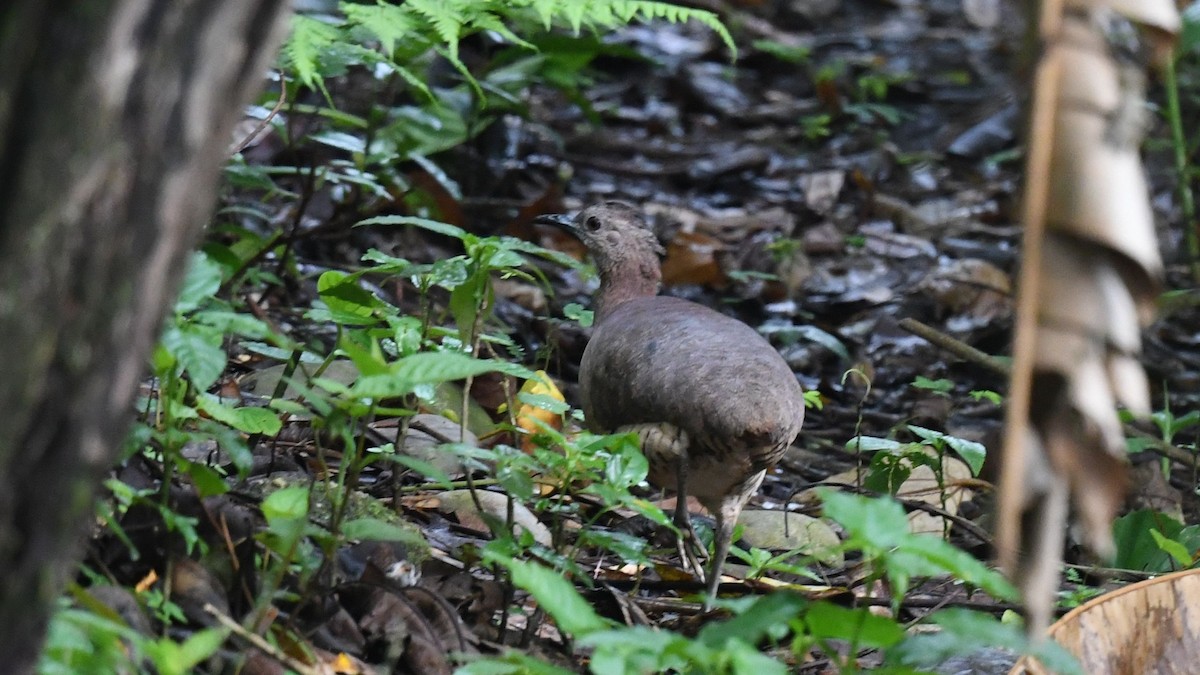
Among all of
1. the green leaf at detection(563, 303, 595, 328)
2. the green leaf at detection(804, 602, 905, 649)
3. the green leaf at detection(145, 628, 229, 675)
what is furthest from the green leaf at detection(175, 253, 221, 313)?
the green leaf at detection(563, 303, 595, 328)

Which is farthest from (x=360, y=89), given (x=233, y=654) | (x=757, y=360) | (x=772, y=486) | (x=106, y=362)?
(x=106, y=362)

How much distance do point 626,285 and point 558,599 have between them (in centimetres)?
266

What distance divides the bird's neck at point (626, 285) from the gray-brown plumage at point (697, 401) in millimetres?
636

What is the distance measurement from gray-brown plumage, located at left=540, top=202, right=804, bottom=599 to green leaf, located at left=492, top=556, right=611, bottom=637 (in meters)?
1.22

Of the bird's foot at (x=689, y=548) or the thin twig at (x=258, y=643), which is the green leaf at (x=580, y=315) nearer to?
the bird's foot at (x=689, y=548)

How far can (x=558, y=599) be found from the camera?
2045 mm

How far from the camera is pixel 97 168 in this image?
4.59 ft

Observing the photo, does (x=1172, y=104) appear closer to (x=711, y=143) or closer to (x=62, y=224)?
(x=711, y=143)

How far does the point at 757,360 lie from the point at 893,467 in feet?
1.50

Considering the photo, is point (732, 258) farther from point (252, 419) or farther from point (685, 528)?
point (252, 419)

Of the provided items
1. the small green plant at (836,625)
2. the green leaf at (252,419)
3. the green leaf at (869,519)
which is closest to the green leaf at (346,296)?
the green leaf at (252,419)

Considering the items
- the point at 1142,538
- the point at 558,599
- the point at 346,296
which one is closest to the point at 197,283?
the point at 558,599

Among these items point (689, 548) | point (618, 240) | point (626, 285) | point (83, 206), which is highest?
point (83, 206)

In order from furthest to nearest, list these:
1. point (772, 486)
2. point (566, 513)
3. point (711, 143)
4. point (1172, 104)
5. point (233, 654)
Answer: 1. point (711, 143)
2. point (1172, 104)
3. point (772, 486)
4. point (566, 513)
5. point (233, 654)
